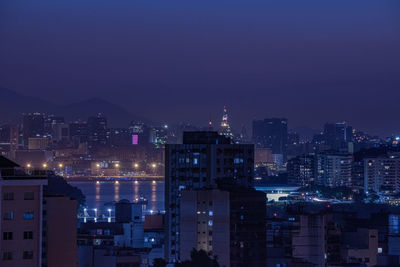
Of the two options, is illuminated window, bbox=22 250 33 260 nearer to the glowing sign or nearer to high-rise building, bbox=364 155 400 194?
high-rise building, bbox=364 155 400 194

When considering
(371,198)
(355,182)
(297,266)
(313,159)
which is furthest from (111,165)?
(297,266)

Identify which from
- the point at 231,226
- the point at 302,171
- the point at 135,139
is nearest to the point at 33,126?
the point at 135,139

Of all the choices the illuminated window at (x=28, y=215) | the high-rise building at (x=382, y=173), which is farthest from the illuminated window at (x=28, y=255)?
the high-rise building at (x=382, y=173)

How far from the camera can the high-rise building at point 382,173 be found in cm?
→ 4528

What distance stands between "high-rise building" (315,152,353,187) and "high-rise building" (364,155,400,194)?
2.16m

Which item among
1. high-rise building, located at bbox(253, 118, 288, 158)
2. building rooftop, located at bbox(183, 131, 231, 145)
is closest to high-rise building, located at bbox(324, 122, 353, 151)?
high-rise building, located at bbox(253, 118, 288, 158)

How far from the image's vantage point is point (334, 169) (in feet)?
167

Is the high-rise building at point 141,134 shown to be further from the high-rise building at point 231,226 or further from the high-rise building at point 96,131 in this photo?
the high-rise building at point 231,226

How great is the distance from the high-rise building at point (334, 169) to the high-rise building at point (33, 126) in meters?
30.3

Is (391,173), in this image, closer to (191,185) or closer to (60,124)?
(191,185)

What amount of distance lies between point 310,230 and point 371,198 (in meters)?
28.9

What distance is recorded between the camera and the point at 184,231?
11750 mm

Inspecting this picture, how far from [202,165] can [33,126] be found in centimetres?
6715

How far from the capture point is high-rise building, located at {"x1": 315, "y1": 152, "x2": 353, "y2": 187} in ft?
164
